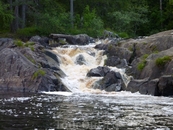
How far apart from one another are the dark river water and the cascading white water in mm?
8261

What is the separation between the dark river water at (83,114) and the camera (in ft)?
49.1

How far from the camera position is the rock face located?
1172 inches

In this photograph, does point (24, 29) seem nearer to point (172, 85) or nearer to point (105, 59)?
point (105, 59)

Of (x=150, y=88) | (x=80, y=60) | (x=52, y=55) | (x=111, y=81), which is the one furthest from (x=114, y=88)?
(x=52, y=55)

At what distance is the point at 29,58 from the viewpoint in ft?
109

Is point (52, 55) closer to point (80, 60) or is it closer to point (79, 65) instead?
point (79, 65)

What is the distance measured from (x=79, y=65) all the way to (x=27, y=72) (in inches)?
288

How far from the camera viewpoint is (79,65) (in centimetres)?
3684

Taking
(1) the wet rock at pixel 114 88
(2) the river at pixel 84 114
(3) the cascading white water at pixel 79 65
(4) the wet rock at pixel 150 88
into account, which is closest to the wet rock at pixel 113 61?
(3) the cascading white water at pixel 79 65

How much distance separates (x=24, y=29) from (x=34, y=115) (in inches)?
1255

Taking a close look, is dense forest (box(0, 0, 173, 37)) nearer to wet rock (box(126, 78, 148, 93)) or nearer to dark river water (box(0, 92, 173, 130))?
wet rock (box(126, 78, 148, 93))

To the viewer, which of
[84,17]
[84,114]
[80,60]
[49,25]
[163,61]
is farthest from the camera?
[84,17]

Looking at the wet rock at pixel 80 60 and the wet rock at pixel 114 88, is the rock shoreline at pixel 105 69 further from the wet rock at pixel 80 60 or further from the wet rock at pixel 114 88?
the wet rock at pixel 80 60

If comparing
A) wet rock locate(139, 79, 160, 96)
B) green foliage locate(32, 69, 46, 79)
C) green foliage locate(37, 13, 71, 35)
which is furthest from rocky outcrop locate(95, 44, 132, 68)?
green foliage locate(37, 13, 71, 35)
